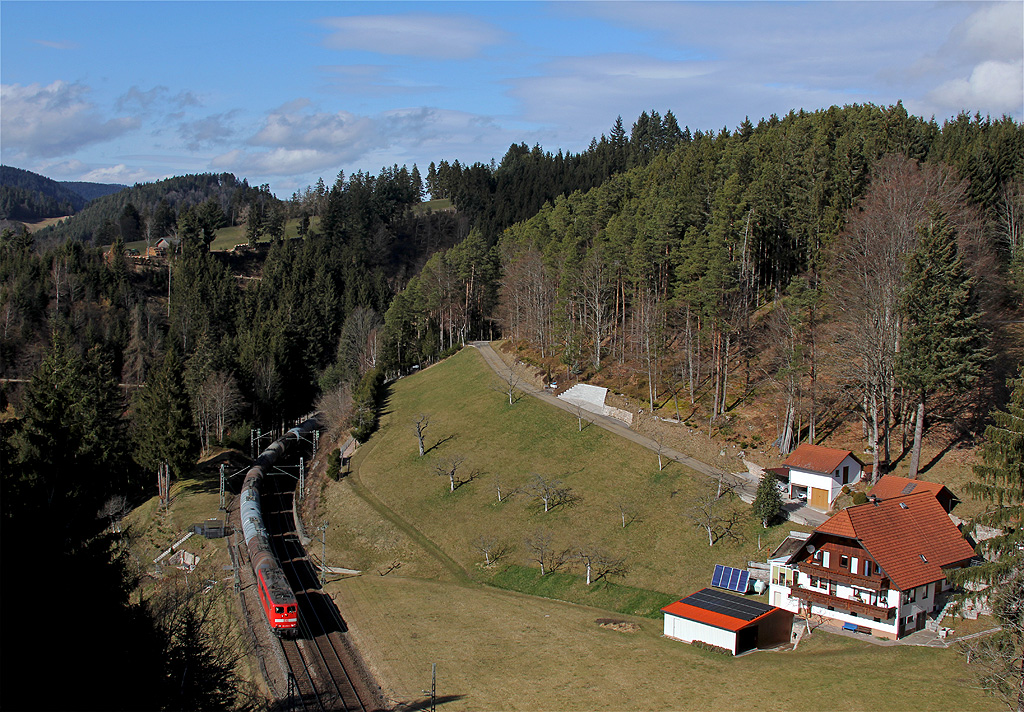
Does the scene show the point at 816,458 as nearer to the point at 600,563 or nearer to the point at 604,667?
the point at 600,563

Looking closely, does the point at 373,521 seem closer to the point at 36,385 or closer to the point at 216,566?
the point at 216,566

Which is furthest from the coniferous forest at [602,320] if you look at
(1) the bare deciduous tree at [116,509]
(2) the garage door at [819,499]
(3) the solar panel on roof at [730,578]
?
(3) the solar panel on roof at [730,578]

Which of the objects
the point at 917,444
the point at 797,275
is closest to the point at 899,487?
the point at 917,444

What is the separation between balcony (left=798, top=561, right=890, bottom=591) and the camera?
33.9 metres

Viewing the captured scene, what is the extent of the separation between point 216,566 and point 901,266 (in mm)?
49836

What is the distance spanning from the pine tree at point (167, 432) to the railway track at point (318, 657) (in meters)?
16.2

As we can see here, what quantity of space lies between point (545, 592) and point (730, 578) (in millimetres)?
10634

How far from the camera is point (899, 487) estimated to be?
4131cm

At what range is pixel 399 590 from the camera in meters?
45.6

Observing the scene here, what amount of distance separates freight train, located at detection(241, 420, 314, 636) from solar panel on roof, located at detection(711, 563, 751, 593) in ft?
73.5

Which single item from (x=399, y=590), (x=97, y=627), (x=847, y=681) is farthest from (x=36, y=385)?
(x=847, y=681)

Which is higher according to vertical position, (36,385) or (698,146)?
(698,146)

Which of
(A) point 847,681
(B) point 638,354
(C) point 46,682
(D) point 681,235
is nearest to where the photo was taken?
(C) point 46,682

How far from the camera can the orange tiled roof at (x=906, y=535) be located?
3438 centimetres
